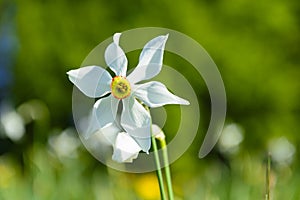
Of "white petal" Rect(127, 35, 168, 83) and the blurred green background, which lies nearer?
"white petal" Rect(127, 35, 168, 83)

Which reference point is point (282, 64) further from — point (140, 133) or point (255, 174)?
point (140, 133)

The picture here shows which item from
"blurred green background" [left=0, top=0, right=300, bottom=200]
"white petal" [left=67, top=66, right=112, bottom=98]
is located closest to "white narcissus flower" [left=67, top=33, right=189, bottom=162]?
"white petal" [left=67, top=66, right=112, bottom=98]

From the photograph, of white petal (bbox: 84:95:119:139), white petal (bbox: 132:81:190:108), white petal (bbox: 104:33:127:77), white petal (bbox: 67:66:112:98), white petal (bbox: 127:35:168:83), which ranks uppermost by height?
white petal (bbox: 127:35:168:83)

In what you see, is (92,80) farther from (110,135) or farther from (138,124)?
(110,135)

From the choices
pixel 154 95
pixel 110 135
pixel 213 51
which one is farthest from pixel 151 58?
pixel 213 51

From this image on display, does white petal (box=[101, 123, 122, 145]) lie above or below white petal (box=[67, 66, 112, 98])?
below

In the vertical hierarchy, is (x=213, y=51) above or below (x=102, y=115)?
above

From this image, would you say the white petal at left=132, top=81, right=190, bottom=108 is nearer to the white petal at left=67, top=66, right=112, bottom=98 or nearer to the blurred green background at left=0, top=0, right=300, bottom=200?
the white petal at left=67, top=66, right=112, bottom=98

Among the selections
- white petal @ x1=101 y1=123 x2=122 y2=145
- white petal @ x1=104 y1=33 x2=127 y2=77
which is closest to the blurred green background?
white petal @ x1=101 y1=123 x2=122 y2=145
